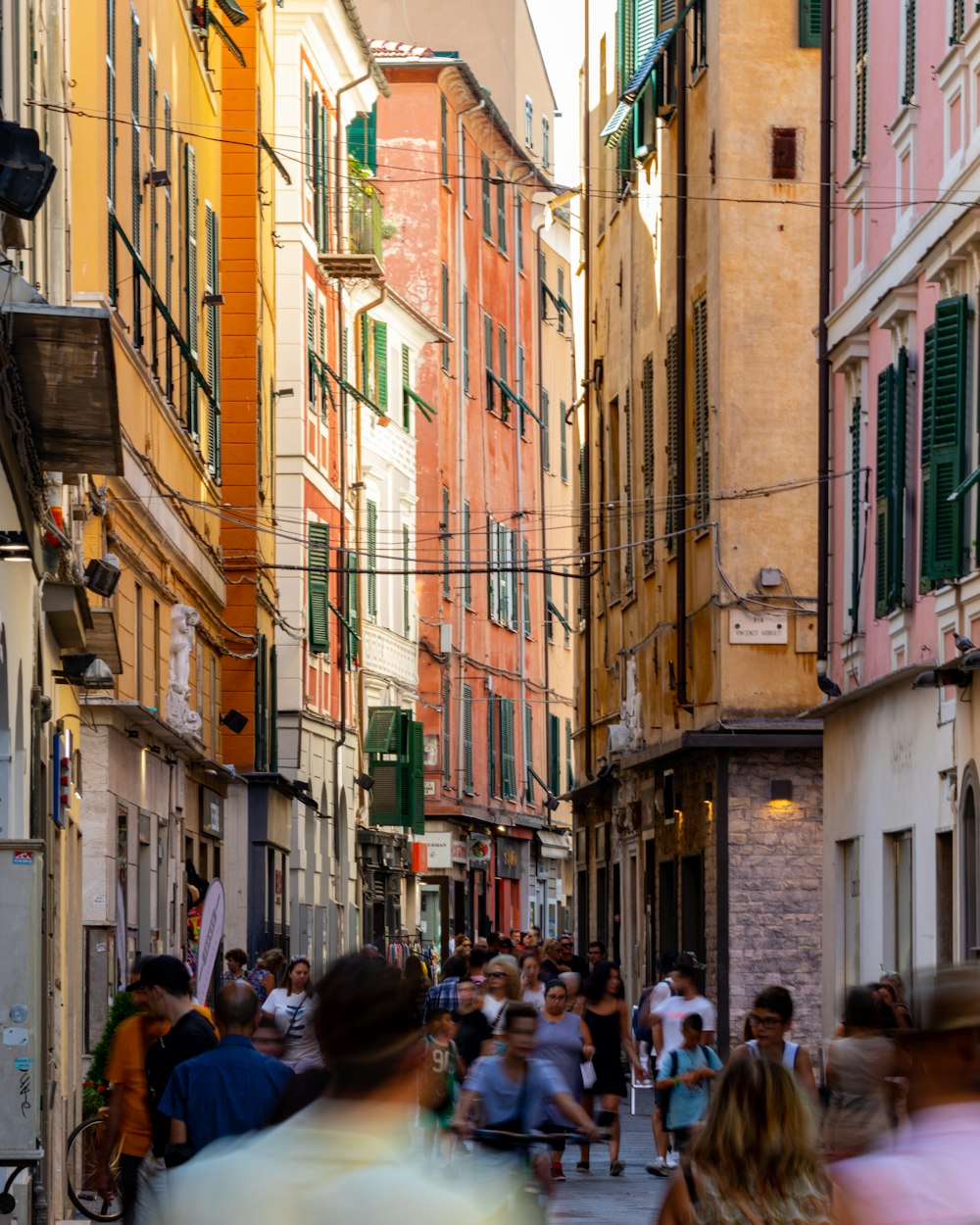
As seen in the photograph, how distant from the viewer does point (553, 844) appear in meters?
69.1

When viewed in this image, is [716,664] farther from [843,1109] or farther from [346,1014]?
[346,1014]

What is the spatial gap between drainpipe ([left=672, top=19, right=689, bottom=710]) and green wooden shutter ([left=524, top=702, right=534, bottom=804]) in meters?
34.0

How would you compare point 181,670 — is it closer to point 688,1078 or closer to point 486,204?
point 688,1078

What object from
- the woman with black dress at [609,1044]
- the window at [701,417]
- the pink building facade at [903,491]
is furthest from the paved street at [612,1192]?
the window at [701,417]

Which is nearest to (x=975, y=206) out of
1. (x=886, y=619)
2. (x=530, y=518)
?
(x=886, y=619)

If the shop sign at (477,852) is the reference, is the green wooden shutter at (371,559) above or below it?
above

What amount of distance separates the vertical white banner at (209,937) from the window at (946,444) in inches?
221

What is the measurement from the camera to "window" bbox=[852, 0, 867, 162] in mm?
22656

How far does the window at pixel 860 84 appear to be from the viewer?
892 inches

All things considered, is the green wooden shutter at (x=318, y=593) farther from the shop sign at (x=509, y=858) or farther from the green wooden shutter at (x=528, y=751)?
the green wooden shutter at (x=528, y=751)

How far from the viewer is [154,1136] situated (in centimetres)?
1060

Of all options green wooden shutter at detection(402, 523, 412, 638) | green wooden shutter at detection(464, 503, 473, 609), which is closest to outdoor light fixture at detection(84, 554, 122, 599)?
green wooden shutter at detection(402, 523, 412, 638)

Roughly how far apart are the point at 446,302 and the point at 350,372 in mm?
12175

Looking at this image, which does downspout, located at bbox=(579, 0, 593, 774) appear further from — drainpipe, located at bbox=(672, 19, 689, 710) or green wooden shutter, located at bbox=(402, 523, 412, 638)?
green wooden shutter, located at bbox=(402, 523, 412, 638)
